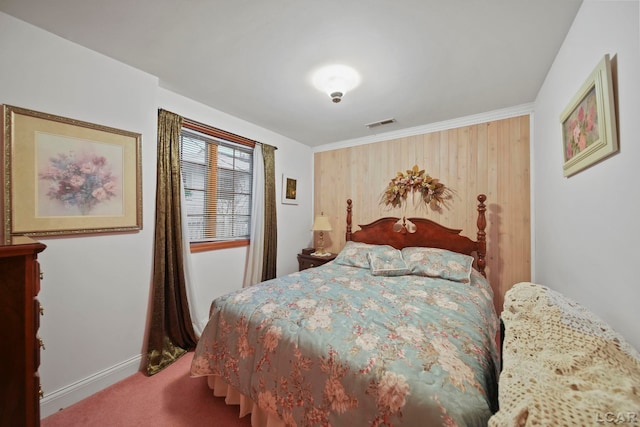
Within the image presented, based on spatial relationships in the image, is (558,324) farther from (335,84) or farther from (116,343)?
(116,343)

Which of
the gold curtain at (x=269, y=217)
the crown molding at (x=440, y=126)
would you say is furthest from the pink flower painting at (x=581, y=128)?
the gold curtain at (x=269, y=217)

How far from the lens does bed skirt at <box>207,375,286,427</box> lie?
4.16 ft

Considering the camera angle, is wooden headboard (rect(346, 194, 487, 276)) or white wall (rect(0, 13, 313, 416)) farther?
wooden headboard (rect(346, 194, 487, 276))

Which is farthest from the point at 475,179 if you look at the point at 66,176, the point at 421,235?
the point at 66,176

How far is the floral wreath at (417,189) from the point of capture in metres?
2.85

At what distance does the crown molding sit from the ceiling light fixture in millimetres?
1340

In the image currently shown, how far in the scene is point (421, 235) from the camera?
113 inches

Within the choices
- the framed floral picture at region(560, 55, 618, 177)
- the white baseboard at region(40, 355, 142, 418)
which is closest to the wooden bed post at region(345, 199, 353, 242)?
the framed floral picture at region(560, 55, 618, 177)

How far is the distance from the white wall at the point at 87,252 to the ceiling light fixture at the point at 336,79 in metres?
1.40

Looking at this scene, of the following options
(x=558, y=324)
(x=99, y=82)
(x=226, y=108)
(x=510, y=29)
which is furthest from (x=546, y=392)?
(x=226, y=108)

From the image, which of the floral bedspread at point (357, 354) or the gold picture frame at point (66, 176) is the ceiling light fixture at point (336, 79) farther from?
the floral bedspread at point (357, 354)

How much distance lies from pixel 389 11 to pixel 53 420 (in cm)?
316

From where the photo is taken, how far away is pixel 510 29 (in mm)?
1424

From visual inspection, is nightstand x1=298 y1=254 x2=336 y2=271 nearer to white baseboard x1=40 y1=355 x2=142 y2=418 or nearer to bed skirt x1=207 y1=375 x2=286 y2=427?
bed skirt x1=207 y1=375 x2=286 y2=427
